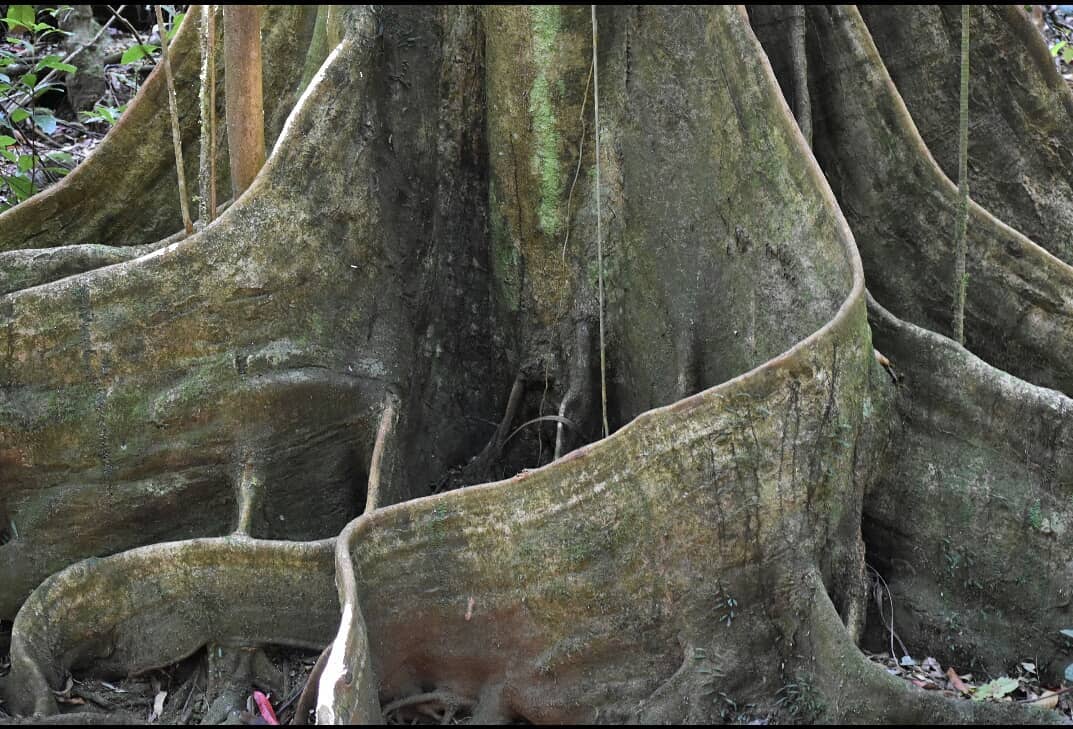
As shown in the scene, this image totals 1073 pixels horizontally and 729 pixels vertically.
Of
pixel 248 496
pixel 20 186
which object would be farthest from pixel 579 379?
pixel 20 186

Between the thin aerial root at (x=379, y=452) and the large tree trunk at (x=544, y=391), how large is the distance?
2cm

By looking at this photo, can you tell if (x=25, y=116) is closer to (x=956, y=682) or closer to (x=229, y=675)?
(x=229, y=675)

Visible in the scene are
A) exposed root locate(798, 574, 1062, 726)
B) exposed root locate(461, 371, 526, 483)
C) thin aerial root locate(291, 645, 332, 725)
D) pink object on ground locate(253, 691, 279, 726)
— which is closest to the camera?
exposed root locate(798, 574, 1062, 726)

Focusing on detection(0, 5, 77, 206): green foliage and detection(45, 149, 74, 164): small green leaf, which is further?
detection(45, 149, 74, 164): small green leaf

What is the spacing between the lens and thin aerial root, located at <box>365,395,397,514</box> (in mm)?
4133

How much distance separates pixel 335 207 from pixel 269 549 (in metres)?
1.43

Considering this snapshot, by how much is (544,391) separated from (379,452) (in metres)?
0.87

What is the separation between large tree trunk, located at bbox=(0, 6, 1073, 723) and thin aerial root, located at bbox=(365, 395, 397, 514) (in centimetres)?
2

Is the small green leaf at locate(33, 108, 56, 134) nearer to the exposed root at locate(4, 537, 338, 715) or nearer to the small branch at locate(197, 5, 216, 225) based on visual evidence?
the small branch at locate(197, 5, 216, 225)

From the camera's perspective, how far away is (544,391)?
4922mm

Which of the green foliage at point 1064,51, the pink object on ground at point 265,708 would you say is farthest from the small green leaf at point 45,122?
the green foliage at point 1064,51

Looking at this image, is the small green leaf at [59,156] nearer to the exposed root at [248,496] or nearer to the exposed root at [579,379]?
the exposed root at [248,496]

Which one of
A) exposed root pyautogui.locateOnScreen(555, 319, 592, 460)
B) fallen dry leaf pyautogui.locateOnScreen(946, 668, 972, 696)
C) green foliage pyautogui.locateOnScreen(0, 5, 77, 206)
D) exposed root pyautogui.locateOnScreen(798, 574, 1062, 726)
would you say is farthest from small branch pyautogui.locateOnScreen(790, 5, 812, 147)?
green foliage pyautogui.locateOnScreen(0, 5, 77, 206)

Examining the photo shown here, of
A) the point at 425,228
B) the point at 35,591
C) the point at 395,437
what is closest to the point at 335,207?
the point at 425,228
